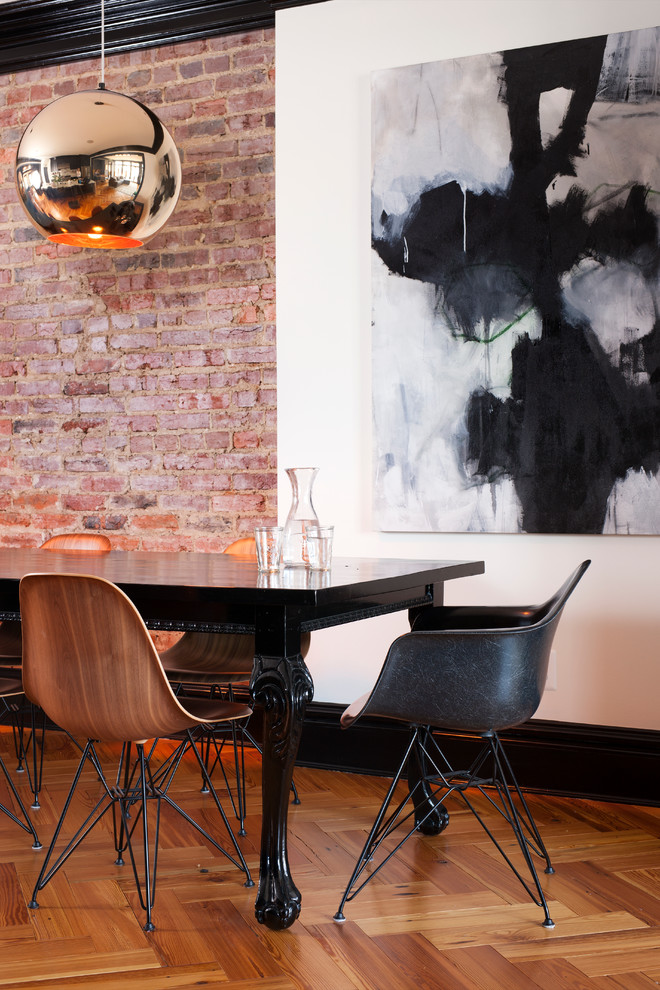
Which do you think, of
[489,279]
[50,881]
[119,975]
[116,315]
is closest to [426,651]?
[119,975]

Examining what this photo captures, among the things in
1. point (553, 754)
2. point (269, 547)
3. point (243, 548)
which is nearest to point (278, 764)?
point (269, 547)

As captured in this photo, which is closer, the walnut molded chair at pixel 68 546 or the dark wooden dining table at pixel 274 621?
the dark wooden dining table at pixel 274 621

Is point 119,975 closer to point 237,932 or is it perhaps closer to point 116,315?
point 237,932

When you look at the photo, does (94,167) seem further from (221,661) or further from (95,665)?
(221,661)

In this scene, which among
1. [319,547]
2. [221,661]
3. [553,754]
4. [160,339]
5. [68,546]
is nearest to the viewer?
[319,547]

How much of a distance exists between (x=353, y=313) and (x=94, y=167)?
1.52m

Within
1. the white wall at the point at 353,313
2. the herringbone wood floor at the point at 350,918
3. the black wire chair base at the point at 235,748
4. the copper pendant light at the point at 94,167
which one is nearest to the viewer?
the herringbone wood floor at the point at 350,918

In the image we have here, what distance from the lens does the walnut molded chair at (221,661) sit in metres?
3.22

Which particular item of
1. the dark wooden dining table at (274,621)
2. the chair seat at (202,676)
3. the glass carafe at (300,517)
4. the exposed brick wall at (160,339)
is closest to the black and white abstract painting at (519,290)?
the exposed brick wall at (160,339)

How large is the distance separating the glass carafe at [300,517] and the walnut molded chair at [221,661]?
0.48 meters

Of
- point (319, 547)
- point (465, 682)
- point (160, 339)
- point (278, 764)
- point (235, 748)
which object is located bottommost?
point (235, 748)

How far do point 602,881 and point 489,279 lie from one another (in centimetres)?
Result: 207

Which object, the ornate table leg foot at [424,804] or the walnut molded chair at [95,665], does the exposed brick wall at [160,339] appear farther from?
the walnut molded chair at [95,665]

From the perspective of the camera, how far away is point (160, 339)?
177 inches
